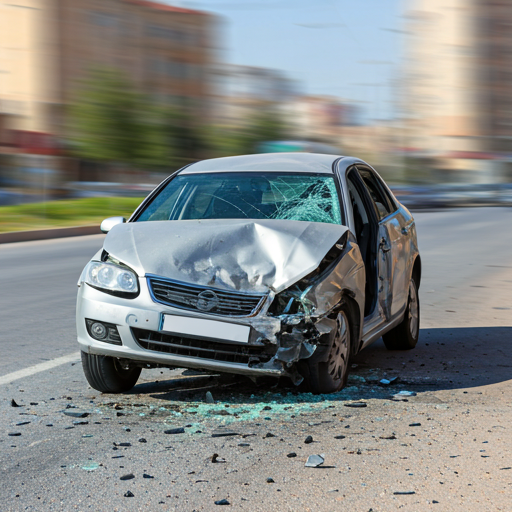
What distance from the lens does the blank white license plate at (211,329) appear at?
4.56 meters

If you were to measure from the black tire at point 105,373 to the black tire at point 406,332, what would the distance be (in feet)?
7.89

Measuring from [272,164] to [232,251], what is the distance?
1.46 meters

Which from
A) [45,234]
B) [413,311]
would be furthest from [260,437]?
[45,234]

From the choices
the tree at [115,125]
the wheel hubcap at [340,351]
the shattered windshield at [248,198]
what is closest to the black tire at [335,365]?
the wheel hubcap at [340,351]

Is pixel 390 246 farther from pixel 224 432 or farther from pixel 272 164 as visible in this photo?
pixel 224 432

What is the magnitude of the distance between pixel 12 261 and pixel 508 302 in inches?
328

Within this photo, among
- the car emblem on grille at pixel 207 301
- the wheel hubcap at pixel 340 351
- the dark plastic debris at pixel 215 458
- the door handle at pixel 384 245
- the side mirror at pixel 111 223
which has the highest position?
the side mirror at pixel 111 223

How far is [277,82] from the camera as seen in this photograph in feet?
222

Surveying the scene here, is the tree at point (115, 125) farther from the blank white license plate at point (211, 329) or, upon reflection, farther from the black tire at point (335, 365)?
the blank white license plate at point (211, 329)

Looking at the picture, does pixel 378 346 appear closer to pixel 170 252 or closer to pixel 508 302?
pixel 170 252

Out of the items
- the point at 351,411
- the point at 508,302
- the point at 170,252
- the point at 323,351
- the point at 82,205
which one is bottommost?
the point at 82,205

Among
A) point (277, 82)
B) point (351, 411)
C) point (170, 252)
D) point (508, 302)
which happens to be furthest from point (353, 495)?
point (277, 82)

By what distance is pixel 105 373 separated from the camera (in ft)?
16.6

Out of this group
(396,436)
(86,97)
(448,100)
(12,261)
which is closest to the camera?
(396,436)
